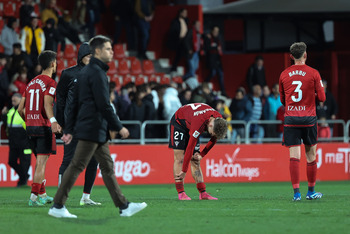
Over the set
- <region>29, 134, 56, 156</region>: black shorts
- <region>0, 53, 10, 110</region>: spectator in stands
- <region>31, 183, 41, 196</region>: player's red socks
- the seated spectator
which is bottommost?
<region>31, 183, 41, 196</region>: player's red socks

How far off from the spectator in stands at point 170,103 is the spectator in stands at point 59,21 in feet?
15.4

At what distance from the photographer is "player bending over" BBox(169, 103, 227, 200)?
11.3 meters

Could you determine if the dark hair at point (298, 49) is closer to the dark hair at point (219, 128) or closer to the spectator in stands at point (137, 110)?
the dark hair at point (219, 128)

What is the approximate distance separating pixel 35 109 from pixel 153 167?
854 centimetres

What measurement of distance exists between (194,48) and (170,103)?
5.78 metres

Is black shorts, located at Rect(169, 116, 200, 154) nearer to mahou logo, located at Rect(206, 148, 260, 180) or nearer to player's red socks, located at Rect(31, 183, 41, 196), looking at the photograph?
player's red socks, located at Rect(31, 183, 41, 196)

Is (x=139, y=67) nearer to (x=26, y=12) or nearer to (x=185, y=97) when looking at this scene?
(x=26, y=12)

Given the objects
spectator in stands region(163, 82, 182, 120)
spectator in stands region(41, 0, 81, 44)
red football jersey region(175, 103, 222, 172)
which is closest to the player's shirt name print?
red football jersey region(175, 103, 222, 172)

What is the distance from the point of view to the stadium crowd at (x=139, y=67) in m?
20.1

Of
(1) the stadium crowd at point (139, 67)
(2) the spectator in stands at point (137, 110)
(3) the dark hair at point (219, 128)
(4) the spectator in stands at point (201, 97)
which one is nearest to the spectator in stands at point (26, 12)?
(1) the stadium crowd at point (139, 67)

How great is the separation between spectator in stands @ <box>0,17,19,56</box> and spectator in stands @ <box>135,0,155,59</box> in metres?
4.76

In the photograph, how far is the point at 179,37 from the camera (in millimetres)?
25656

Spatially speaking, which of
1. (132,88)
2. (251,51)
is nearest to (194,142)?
(132,88)

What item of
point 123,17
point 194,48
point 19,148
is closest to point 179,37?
point 194,48
